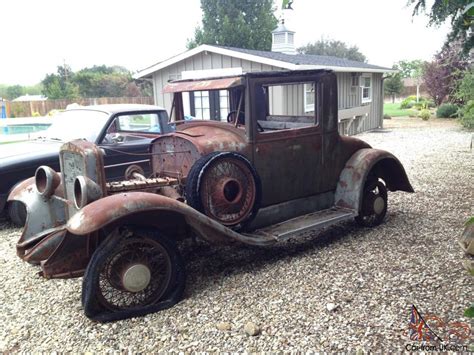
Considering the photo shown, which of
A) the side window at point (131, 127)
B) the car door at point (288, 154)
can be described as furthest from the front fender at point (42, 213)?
the side window at point (131, 127)

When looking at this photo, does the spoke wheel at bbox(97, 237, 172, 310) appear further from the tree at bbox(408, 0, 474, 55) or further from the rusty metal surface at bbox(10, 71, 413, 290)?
the tree at bbox(408, 0, 474, 55)

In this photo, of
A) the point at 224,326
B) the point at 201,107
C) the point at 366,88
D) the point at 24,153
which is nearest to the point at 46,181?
the point at 201,107

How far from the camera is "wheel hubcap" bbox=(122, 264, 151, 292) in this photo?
3.42m

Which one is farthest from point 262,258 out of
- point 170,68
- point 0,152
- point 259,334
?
point 170,68

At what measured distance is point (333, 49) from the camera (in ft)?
138

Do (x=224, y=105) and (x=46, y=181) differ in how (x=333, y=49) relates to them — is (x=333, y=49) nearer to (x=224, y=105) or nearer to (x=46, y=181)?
(x=224, y=105)

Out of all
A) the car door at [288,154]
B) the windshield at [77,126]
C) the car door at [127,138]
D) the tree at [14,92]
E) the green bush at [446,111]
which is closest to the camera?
the car door at [288,154]

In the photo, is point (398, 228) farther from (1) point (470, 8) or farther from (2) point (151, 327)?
(1) point (470, 8)

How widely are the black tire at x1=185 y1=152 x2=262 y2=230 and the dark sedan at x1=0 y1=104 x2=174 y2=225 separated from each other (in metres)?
1.64

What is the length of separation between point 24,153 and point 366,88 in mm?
15634

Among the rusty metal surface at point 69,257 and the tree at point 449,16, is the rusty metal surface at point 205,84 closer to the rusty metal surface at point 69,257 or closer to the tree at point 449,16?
the rusty metal surface at point 69,257

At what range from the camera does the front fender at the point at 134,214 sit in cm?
318

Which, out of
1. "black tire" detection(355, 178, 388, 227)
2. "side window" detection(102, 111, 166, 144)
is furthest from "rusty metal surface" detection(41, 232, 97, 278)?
"black tire" detection(355, 178, 388, 227)

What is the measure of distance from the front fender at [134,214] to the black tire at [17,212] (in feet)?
9.95
